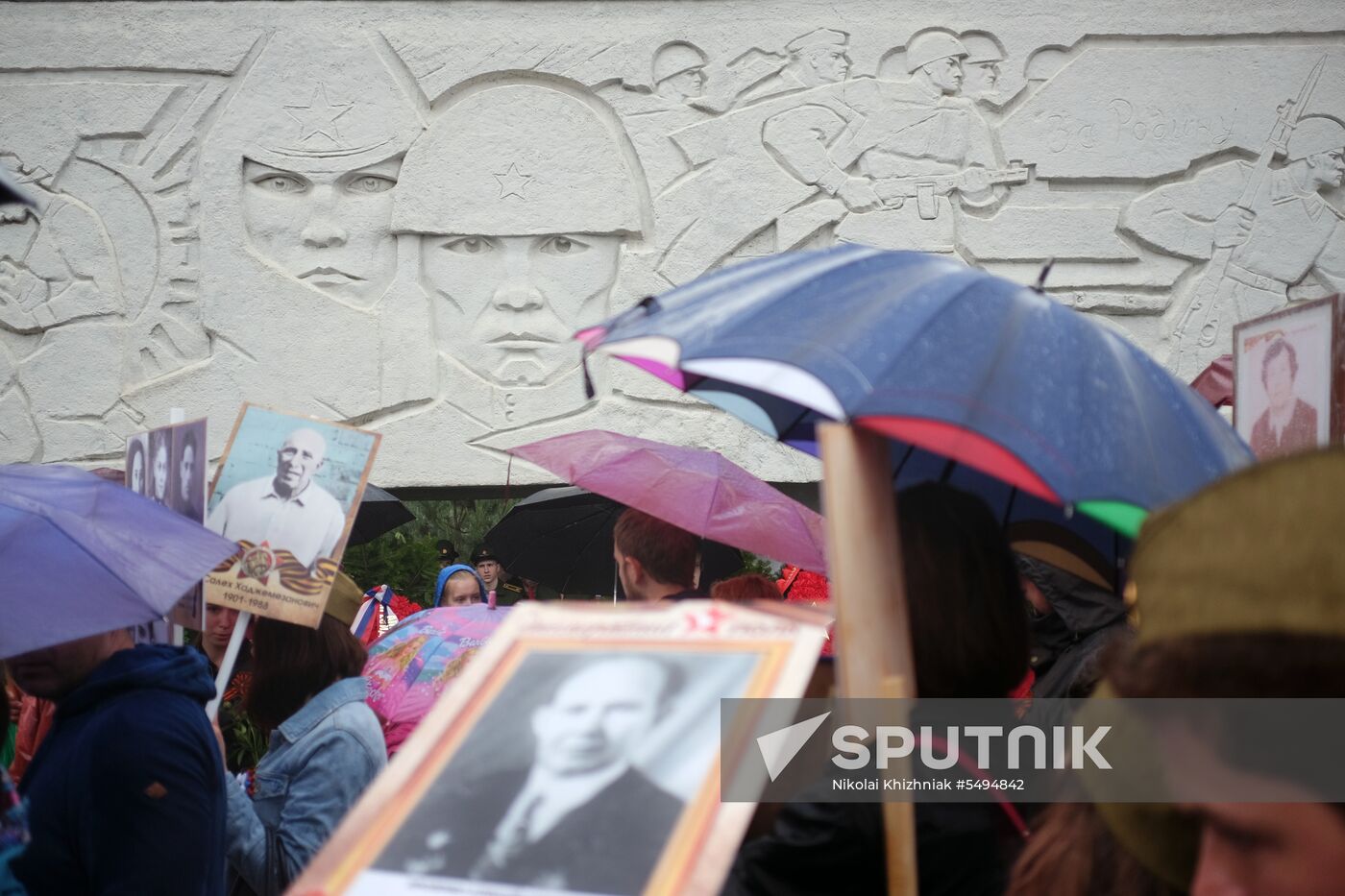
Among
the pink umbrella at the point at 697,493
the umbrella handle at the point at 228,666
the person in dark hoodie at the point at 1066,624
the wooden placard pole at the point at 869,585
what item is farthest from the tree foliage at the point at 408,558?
the wooden placard pole at the point at 869,585

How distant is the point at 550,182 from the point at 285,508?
440 centimetres

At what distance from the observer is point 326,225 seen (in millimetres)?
7207

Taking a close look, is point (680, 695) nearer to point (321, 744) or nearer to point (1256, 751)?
point (1256, 751)

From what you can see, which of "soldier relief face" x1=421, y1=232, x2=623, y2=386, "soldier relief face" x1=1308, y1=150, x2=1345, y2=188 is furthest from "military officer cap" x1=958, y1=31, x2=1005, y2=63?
"soldier relief face" x1=421, y1=232, x2=623, y2=386

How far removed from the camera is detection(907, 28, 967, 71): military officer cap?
285 inches

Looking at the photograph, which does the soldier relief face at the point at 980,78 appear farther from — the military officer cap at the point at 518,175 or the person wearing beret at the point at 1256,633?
the person wearing beret at the point at 1256,633

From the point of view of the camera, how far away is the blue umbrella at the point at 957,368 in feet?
4.95

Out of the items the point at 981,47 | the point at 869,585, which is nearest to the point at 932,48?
Result: the point at 981,47

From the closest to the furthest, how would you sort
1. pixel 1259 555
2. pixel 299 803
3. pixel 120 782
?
pixel 1259 555, pixel 120 782, pixel 299 803

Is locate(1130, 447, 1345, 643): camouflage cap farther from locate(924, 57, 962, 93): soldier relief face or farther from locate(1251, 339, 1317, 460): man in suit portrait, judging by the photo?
locate(924, 57, 962, 93): soldier relief face

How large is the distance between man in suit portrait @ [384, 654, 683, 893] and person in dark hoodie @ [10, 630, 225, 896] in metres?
1.33

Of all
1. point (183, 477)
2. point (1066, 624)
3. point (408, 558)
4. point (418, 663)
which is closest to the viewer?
point (183, 477)

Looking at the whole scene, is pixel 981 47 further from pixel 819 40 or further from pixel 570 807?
pixel 570 807

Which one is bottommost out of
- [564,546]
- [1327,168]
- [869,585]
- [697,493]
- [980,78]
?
[564,546]
